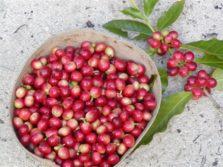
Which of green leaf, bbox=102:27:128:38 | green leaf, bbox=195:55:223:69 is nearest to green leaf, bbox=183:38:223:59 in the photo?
green leaf, bbox=195:55:223:69

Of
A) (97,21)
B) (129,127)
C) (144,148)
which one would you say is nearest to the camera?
(129,127)

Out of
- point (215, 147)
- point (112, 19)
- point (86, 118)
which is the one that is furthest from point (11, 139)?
point (215, 147)

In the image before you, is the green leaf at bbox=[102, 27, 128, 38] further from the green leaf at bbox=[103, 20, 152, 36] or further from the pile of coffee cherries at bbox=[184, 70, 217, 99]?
the pile of coffee cherries at bbox=[184, 70, 217, 99]

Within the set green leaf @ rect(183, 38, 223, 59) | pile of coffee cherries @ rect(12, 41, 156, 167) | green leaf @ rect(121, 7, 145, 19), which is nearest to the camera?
pile of coffee cherries @ rect(12, 41, 156, 167)

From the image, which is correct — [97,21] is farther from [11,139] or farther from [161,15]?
[11,139]

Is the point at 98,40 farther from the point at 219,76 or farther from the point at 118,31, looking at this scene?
the point at 219,76
